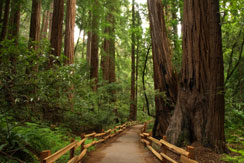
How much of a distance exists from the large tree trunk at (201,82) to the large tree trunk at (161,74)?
203cm

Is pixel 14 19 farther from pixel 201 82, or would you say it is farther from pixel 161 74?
pixel 201 82

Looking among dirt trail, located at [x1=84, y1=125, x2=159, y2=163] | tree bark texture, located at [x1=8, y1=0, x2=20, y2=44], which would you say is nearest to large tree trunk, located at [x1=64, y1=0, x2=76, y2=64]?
tree bark texture, located at [x1=8, y1=0, x2=20, y2=44]

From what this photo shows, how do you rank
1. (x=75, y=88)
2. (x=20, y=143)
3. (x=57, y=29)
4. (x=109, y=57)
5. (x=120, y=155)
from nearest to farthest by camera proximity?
1. (x=20, y=143)
2. (x=75, y=88)
3. (x=120, y=155)
4. (x=57, y=29)
5. (x=109, y=57)

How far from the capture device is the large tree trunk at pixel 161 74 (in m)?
9.73

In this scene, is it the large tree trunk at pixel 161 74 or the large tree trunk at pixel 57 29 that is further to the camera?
the large tree trunk at pixel 57 29

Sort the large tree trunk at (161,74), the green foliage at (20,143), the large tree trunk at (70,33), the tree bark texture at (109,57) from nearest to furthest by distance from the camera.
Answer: the green foliage at (20,143) → the large tree trunk at (161,74) → the large tree trunk at (70,33) → the tree bark texture at (109,57)

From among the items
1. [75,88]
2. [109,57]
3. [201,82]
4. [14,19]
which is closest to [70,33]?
[14,19]

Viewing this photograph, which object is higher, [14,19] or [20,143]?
[14,19]

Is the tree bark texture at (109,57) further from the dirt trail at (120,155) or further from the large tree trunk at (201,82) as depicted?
the large tree trunk at (201,82)

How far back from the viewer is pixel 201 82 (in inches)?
272

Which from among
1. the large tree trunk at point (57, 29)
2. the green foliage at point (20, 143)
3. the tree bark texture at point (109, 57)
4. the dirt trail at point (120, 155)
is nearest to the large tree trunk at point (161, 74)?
the dirt trail at point (120, 155)

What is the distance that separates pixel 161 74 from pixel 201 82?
11.2 feet

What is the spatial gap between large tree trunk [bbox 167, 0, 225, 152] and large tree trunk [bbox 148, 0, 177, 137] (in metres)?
2.03

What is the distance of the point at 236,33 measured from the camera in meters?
9.62
